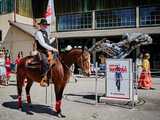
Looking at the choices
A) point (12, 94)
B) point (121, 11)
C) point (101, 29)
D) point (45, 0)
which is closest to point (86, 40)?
point (101, 29)

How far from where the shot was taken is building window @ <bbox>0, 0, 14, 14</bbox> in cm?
3453

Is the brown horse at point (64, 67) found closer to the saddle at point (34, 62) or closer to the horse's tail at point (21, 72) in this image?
the saddle at point (34, 62)

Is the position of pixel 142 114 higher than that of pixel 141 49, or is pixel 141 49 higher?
pixel 141 49

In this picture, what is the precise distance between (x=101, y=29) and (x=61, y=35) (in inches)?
150

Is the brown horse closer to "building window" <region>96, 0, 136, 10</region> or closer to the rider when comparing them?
the rider

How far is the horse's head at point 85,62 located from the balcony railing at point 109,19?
1795cm

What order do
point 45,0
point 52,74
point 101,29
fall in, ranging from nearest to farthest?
1. point 52,74
2. point 101,29
3. point 45,0

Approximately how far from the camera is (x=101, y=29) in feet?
98.6

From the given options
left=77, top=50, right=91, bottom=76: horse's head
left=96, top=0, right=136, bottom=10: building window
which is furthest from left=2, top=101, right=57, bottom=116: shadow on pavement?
left=96, top=0, right=136, bottom=10: building window

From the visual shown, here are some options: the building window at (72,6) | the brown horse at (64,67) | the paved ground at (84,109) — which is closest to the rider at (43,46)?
the brown horse at (64,67)

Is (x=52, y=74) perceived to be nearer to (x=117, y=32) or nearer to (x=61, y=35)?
(x=117, y=32)

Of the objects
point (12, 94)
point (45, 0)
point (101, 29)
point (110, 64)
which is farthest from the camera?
point (45, 0)

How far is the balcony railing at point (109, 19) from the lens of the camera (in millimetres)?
28061

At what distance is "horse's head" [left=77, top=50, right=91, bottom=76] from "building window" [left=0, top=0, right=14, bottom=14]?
24.9 m
